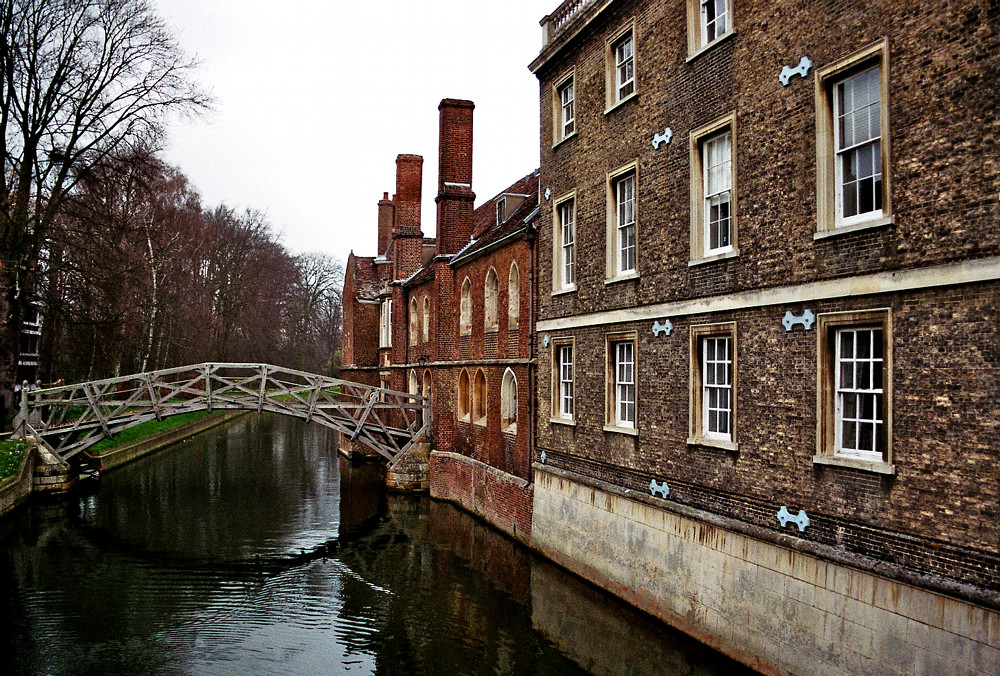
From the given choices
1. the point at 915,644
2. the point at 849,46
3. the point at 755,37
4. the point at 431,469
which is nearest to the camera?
the point at 915,644

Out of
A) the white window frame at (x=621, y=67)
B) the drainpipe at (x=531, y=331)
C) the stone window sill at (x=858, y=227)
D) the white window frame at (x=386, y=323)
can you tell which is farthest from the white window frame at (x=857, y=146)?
the white window frame at (x=386, y=323)

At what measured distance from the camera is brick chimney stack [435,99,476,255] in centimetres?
2391

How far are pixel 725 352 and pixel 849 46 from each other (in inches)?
156

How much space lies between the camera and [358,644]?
11.6 meters

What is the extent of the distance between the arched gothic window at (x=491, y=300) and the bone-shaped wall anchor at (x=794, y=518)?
1188 cm

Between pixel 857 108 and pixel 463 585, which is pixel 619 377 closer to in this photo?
pixel 463 585

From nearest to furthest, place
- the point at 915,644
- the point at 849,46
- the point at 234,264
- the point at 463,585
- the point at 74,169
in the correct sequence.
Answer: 1. the point at 915,644
2. the point at 849,46
3. the point at 463,585
4. the point at 74,169
5. the point at 234,264

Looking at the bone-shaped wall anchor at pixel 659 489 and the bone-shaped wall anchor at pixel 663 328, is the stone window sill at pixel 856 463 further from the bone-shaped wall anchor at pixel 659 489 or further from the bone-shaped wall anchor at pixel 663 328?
the bone-shaped wall anchor at pixel 663 328

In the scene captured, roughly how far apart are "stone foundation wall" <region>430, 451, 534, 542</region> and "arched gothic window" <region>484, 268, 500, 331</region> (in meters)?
3.54

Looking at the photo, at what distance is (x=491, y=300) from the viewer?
818 inches

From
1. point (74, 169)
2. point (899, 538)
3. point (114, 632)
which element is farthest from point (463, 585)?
point (74, 169)

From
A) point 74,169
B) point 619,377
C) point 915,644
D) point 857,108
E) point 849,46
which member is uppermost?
point 74,169

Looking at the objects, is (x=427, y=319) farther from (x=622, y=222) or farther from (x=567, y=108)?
(x=622, y=222)

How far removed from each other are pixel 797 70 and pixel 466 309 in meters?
14.7
